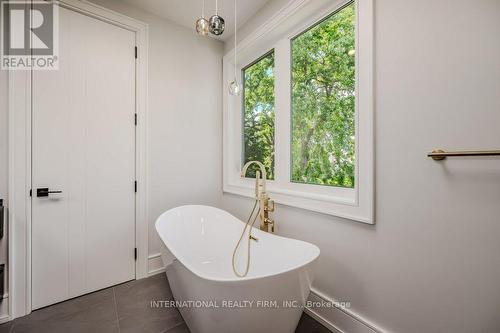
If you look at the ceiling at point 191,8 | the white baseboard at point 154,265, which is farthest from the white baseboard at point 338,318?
the ceiling at point 191,8

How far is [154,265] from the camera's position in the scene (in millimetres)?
2289

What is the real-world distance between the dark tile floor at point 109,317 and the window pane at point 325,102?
1.14 meters

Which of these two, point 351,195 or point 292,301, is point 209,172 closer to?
point 351,195

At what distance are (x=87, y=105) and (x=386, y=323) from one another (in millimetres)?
2692

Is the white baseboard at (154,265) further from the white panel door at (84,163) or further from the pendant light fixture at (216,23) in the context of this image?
the pendant light fixture at (216,23)

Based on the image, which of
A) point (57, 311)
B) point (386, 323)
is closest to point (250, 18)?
point (386, 323)

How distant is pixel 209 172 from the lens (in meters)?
2.70

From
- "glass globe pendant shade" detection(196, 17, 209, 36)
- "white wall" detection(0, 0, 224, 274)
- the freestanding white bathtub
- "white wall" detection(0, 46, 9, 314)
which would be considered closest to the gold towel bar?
the freestanding white bathtub

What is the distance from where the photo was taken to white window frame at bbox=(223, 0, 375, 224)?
1298 millimetres

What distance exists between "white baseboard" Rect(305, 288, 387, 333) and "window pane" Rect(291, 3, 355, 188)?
817 mm

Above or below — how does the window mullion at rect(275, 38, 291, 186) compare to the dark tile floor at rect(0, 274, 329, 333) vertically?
above

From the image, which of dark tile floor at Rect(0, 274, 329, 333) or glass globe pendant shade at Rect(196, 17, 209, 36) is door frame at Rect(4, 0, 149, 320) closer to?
dark tile floor at Rect(0, 274, 329, 333)

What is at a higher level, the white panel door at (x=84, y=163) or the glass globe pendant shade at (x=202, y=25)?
the glass globe pendant shade at (x=202, y=25)

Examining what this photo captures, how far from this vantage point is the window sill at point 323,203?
134cm
